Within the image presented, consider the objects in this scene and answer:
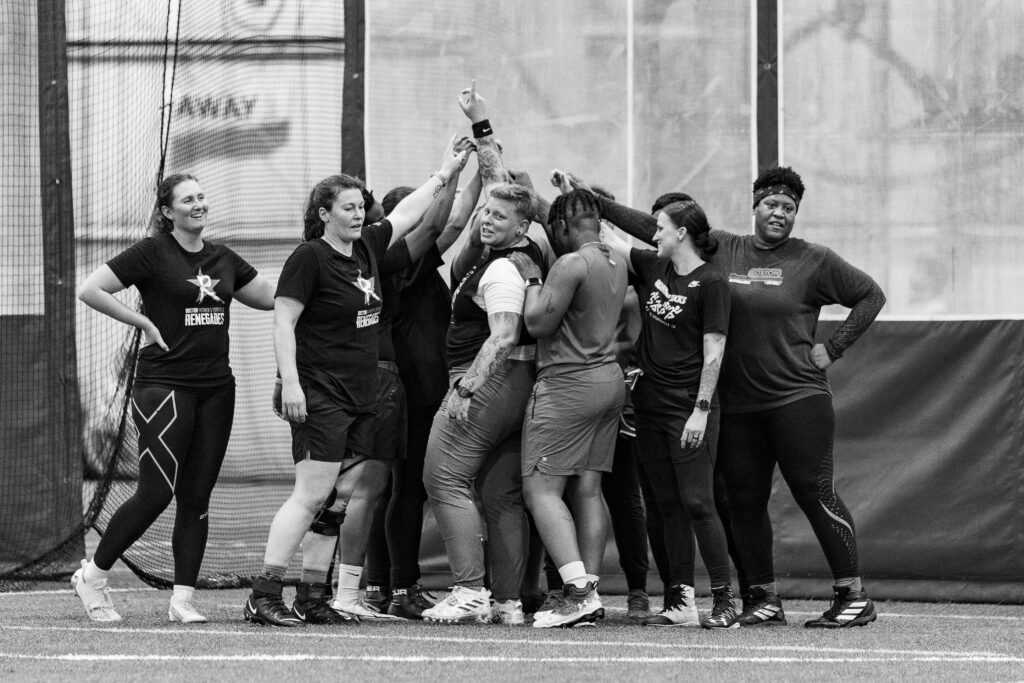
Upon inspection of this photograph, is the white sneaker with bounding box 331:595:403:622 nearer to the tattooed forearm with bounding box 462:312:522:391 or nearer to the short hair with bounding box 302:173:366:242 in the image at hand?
the tattooed forearm with bounding box 462:312:522:391

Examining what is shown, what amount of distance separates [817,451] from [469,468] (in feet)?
5.01

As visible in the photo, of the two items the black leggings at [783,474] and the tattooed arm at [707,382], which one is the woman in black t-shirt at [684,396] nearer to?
the tattooed arm at [707,382]

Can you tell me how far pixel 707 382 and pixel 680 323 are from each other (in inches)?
11.5

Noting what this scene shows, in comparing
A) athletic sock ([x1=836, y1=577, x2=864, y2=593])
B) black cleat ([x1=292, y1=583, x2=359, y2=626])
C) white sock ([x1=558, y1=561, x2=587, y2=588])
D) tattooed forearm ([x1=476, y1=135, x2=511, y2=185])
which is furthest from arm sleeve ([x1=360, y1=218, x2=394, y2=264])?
athletic sock ([x1=836, y1=577, x2=864, y2=593])

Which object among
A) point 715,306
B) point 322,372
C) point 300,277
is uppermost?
point 300,277

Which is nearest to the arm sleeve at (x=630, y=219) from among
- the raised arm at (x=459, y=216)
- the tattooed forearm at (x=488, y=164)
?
the tattooed forearm at (x=488, y=164)

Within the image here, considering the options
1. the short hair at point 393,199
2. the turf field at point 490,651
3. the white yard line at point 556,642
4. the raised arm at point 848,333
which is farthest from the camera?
the short hair at point 393,199

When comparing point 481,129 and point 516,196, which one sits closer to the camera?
point 516,196

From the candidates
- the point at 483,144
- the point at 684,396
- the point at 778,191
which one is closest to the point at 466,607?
the point at 684,396

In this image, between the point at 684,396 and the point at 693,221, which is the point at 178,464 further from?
the point at 693,221

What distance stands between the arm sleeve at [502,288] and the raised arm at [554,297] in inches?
2.6

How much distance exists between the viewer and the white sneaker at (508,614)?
6.28 metres

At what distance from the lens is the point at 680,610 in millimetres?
6410

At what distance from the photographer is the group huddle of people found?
621cm
